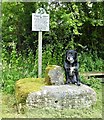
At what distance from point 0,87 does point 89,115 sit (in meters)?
2.23

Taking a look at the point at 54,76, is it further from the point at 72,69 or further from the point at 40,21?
the point at 40,21

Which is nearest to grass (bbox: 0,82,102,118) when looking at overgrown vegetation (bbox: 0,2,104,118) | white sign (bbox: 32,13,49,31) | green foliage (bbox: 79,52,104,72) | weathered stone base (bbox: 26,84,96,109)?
weathered stone base (bbox: 26,84,96,109)

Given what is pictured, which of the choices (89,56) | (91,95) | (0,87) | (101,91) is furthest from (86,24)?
(91,95)

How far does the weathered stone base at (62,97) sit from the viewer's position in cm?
384

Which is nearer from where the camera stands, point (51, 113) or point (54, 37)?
point (51, 113)

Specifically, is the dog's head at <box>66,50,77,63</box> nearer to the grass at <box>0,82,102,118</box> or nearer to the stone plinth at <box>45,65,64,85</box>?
the stone plinth at <box>45,65,64,85</box>

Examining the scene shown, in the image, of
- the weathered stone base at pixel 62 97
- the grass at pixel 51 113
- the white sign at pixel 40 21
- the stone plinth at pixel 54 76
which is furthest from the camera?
the white sign at pixel 40 21

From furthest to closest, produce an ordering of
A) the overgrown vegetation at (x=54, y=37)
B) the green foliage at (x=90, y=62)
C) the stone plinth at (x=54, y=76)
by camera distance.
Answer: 1. the green foliage at (x=90, y=62)
2. the overgrown vegetation at (x=54, y=37)
3. the stone plinth at (x=54, y=76)

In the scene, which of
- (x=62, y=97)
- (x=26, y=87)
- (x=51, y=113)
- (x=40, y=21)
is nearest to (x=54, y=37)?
(x=40, y=21)

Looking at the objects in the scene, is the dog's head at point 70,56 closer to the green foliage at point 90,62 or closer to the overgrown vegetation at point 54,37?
the overgrown vegetation at point 54,37

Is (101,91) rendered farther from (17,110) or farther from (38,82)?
(17,110)

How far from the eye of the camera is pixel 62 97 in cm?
390

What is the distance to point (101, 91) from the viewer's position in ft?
17.8

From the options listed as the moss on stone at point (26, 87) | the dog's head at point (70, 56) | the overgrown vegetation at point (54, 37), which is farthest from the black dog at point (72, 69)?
the overgrown vegetation at point (54, 37)
